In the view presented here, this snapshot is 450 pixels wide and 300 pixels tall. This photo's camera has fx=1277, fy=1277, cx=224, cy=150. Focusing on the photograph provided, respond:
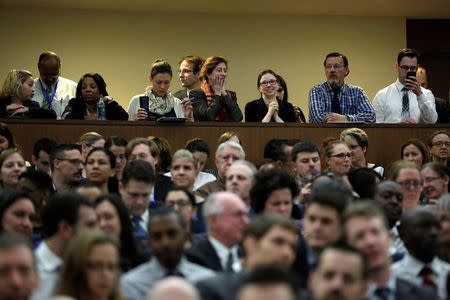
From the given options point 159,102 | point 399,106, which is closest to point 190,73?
point 159,102

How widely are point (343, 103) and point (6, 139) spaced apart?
2.74 m

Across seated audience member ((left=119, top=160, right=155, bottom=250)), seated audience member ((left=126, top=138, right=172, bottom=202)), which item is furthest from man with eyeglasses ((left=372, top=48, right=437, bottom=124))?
seated audience member ((left=119, top=160, right=155, bottom=250))

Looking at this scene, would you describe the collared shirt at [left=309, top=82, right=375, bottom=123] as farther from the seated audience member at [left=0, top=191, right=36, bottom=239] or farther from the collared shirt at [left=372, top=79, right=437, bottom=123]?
the seated audience member at [left=0, top=191, right=36, bottom=239]

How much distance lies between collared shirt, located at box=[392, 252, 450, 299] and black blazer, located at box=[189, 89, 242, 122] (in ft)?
12.0

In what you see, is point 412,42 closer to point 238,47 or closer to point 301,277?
point 238,47

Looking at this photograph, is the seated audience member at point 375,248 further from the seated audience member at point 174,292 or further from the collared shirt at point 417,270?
the seated audience member at point 174,292

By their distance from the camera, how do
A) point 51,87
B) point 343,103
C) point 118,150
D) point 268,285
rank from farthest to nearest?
point 343,103, point 51,87, point 118,150, point 268,285

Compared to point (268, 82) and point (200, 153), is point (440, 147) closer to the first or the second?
point (268, 82)

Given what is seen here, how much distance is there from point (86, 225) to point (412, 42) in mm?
7559

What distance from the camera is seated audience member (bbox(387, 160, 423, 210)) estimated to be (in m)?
7.15

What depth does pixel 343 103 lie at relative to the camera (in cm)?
965

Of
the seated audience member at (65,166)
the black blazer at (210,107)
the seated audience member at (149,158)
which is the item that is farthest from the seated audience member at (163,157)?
the black blazer at (210,107)

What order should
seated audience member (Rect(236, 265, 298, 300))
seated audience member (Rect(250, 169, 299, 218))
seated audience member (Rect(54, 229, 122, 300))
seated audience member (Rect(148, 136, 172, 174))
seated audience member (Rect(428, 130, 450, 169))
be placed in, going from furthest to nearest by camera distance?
1. seated audience member (Rect(428, 130, 450, 169))
2. seated audience member (Rect(148, 136, 172, 174))
3. seated audience member (Rect(250, 169, 299, 218))
4. seated audience member (Rect(54, 229, 122, 300))
5. seated audience member (Rect(236, 265, 298, 300))

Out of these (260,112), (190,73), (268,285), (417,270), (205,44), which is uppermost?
(205,44)
